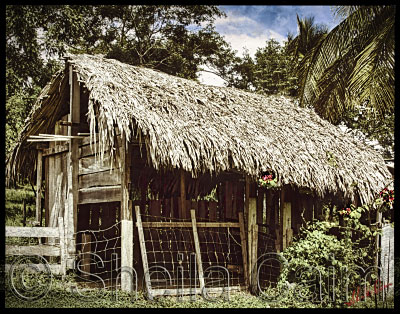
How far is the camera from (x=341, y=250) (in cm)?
812

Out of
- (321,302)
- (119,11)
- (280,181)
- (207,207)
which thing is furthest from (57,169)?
(119,11)

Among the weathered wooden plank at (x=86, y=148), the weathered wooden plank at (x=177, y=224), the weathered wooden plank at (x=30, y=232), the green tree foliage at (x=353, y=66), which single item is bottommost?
the weathered wooden plank at (x=30, y=232)

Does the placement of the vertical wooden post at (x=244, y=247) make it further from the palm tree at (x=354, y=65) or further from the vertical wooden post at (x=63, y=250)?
the palm tree at (x=354, y=65)

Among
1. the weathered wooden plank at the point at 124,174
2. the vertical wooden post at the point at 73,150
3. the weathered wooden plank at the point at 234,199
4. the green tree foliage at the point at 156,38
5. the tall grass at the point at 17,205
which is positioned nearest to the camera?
the weathered wooden plank at the point at 124,174

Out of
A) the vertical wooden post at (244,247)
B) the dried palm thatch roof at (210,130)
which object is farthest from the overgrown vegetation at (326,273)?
the dried palm thatch roof at (210,130)

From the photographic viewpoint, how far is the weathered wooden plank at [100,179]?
809cm

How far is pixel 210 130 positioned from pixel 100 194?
203cm

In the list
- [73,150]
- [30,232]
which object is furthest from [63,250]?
[73,150]

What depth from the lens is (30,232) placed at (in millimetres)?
7238

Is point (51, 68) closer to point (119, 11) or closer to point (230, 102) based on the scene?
point (119, 11)

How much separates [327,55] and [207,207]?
419 centimetres

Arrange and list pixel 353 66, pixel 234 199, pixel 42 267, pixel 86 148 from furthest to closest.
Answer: pixel 353 66, pixel 234 199, pixel 86 148, pixel 42 267

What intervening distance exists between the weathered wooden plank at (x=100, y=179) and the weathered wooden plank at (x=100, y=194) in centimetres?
6

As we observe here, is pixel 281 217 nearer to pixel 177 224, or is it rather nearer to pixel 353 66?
pixel 177 224
